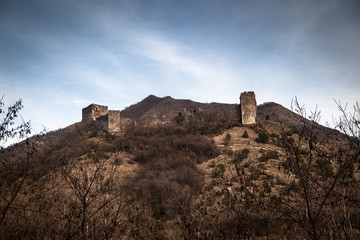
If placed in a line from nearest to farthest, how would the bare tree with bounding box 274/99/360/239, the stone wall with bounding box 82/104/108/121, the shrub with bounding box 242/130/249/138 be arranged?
the bare tree with bounding box 274/99/360/239
the shrub with bounding box 242/130/249/138
the stone wall with bounding box 82/104/108/121

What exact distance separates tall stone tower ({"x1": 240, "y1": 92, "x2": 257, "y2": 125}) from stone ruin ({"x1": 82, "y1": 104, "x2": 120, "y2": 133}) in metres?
14.8

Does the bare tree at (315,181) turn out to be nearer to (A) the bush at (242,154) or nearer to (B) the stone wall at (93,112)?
(A) the bush at (242,154)

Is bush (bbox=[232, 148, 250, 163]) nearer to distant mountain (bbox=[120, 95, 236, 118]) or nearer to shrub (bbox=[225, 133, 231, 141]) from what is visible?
shrub (bbox=[225, 133, 231, 141])

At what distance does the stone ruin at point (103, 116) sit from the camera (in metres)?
28.6

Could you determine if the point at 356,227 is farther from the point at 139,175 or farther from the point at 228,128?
the point at 228,128

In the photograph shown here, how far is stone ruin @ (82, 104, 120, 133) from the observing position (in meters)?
28.6

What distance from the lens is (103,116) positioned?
2981cm

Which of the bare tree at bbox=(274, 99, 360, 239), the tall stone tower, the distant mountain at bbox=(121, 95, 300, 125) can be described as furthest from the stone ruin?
the distant mountain at bbox=(121, 95, 300, 125)

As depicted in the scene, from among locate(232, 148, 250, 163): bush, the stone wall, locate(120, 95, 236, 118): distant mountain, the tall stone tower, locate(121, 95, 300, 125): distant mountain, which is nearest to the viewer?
locate(232, 148, 250, 163): bush

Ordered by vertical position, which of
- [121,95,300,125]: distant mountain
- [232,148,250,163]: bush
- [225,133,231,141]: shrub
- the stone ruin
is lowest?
[232,148,250,163]: bush

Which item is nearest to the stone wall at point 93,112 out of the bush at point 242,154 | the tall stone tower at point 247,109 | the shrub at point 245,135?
the tall stone tower at point 247,109

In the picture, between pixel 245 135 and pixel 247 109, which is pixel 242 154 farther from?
pixel 247 109

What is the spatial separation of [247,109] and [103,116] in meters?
17.5

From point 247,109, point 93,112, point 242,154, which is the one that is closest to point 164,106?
point 93,112
